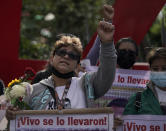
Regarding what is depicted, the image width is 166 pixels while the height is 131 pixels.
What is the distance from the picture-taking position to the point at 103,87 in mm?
3156

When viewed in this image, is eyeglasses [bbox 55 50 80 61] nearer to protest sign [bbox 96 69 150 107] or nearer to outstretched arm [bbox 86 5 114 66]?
outstretched arm [bbox 86 5 114 66]

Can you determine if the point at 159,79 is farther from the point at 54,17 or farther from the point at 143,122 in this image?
the point at 54,17

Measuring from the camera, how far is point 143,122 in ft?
11.3

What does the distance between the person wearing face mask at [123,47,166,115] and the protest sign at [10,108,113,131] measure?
0.48 m

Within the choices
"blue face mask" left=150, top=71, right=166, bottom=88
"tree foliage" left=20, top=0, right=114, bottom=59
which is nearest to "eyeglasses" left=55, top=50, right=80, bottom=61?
"blue face mask" left=150, top=71, right=166, bottom=88

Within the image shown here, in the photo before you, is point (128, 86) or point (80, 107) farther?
point (128, 86)

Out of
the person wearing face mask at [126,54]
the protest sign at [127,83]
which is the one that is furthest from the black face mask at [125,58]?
the protest sign at [127,83]

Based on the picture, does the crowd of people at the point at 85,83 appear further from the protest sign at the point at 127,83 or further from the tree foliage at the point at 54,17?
the tree foliage at the point at 54,17

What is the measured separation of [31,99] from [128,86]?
1.47 m

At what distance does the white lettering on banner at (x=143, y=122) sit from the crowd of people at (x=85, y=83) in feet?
0.34

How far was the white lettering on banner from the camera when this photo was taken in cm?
342

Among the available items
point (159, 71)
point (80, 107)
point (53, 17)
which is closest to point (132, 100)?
point (159, 71)

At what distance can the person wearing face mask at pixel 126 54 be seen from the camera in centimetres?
439

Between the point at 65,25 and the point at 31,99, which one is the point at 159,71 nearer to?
the point at 31,99
